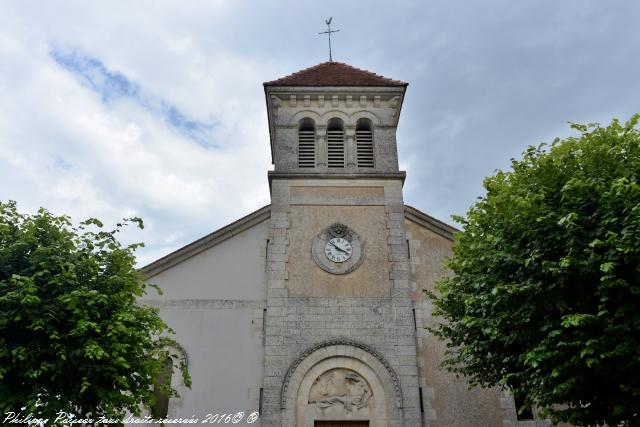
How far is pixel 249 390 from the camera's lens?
1371 cm

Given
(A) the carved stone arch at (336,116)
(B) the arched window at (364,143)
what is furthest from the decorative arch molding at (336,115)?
(B) the arched window at (364,143)

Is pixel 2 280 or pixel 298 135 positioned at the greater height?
pixel 298 135

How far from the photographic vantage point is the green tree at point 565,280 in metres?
8.70

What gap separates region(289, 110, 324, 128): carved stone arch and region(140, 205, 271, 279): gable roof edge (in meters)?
3.22

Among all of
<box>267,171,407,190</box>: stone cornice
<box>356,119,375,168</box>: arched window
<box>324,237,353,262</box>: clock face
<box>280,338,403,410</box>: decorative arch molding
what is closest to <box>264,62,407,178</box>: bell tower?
<box>356,119,375,168</box>: arched window

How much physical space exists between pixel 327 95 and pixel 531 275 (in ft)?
33.1

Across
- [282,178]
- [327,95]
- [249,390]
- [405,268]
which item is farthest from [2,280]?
[327,95]

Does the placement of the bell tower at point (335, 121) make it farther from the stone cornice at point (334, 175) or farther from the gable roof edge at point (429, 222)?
the gable roof edge at point (429, 222)

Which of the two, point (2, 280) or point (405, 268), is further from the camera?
point (405, 268)

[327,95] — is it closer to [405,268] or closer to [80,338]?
[405,268]

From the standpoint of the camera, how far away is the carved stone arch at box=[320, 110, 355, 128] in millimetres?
17578

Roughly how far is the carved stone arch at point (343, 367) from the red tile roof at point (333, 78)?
858 centimetres

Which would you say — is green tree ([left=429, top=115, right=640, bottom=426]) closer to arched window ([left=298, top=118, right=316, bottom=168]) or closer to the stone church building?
the stone church building

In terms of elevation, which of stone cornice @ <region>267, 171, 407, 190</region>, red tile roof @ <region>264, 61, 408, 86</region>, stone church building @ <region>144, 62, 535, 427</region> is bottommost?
stone church building @ <region>144, 62, 535, 427</region>
